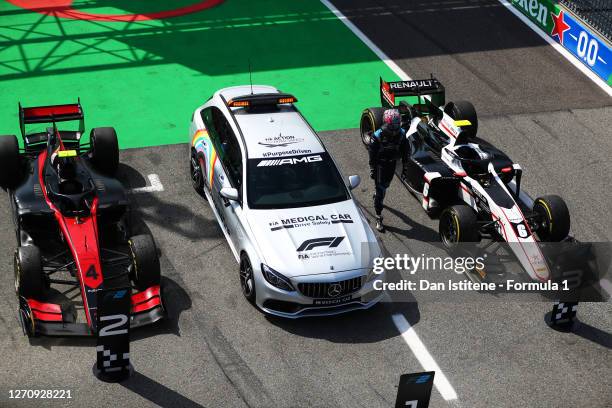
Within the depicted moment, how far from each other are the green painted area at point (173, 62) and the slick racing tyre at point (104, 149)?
156cm

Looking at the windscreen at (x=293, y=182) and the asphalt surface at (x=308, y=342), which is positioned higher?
the windscreen at (x=293, y=182)

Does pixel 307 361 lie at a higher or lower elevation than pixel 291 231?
lower

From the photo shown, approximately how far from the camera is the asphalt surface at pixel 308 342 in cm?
966

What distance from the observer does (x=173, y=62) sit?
17.5 meters

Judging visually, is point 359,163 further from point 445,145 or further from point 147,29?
point 147,29

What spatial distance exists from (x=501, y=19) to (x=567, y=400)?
11966 millimetres

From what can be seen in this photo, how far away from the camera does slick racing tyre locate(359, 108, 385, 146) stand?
1441 cm

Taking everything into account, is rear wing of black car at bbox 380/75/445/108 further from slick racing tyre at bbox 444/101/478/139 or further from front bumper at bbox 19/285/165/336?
front bumper at bbox 19/285/165/336

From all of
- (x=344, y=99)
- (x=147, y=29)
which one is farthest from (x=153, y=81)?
(x=344, y=99)

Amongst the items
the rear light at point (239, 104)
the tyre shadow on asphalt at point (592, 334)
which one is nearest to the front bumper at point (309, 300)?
the tyre shadow on asphalt at point (592, 334)

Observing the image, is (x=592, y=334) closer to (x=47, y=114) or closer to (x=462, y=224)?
(x=462, y=224)

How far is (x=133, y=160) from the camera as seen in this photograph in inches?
559

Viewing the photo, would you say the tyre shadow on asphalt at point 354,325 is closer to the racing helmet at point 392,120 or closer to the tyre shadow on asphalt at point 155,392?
the tyre shadow on asphalt at point 155,392

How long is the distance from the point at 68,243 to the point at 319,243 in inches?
120
